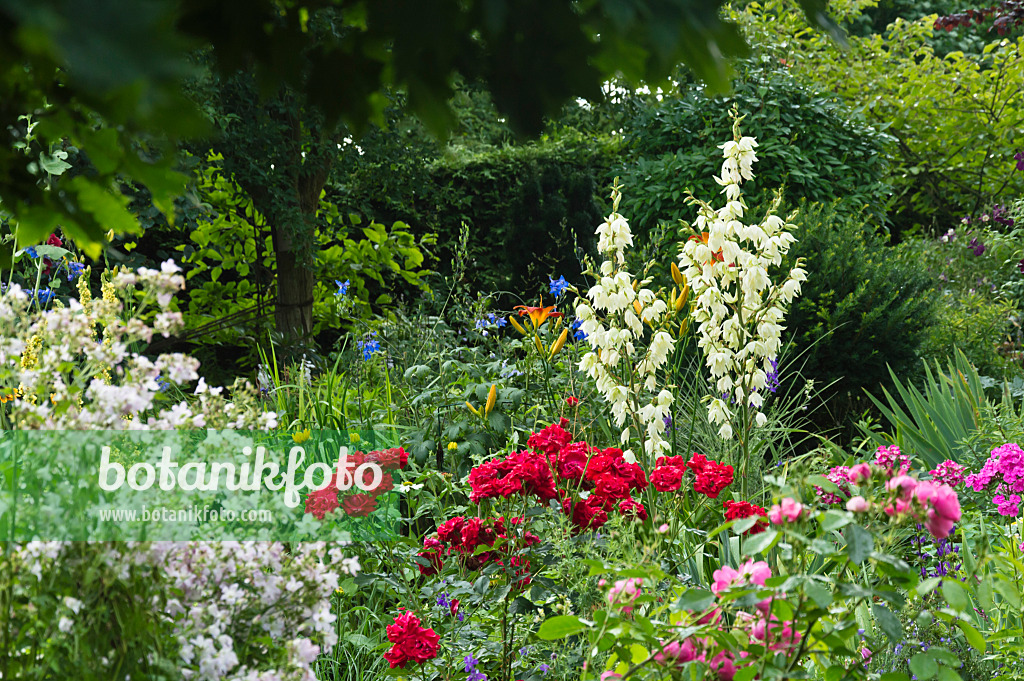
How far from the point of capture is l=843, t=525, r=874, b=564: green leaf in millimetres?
1132

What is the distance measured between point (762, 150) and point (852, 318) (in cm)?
194

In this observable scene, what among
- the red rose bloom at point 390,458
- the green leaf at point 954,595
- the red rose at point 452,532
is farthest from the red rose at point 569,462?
the green leaf at point 954,595

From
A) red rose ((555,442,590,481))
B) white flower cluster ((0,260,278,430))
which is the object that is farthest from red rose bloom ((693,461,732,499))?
white flower cluster ((0,260,278,430))

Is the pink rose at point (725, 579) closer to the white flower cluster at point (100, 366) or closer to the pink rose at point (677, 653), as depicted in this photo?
the pink rose at point (677, 653)

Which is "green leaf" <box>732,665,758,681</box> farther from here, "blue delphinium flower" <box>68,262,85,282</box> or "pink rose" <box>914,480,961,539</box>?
"blue delphinium flower" <box>68,262,85,282</box>

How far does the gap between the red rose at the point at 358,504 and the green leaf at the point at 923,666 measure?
1573 millimetres

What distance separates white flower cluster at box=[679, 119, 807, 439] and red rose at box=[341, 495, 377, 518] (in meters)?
1.16

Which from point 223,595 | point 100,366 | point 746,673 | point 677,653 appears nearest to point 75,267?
point 100,366

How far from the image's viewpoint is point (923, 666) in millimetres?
1170

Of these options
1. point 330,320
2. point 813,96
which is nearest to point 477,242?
point 330,320

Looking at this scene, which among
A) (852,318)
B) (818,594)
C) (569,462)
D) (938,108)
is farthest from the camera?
(938,108)

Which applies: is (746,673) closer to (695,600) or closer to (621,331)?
(695,600)

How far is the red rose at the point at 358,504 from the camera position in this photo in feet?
7.66

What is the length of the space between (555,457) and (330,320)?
388cm
